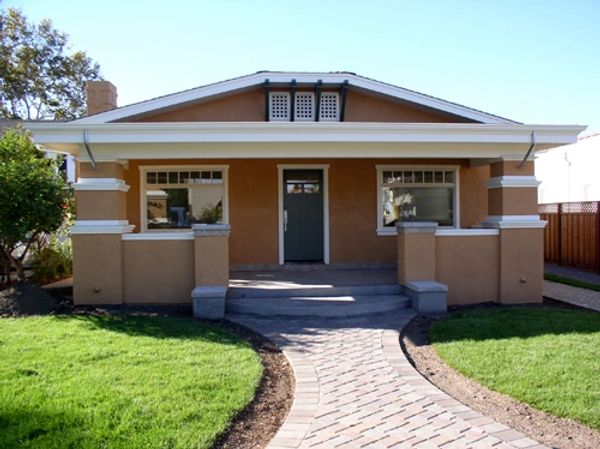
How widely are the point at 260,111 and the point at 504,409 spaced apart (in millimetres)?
8282

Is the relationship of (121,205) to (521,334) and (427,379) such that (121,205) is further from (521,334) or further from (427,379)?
(521,334)

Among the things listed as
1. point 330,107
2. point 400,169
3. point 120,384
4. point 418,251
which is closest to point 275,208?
point 330,107

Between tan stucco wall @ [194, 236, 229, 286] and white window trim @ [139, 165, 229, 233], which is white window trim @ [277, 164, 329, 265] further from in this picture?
tan stucco wall @ [194, 236, 229, 286]

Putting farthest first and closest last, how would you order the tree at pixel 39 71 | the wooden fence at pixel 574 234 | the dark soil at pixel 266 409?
the tree at pixel 39 71
the wooden fence at pixel 574 234
the dark soil at pixel 266 409

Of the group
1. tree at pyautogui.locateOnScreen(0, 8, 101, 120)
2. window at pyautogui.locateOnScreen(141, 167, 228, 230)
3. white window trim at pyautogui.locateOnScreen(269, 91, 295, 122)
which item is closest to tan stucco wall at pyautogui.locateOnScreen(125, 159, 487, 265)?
window at pyautogui.locateOnScreen(141, 167, 228, 230)

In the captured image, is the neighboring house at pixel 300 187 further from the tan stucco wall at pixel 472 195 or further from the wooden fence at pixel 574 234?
the wooden fence at pixel 574 234

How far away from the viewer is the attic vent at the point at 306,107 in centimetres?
1131

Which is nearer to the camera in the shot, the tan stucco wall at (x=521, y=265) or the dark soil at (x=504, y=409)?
the dark soil at (x=504, y=409)

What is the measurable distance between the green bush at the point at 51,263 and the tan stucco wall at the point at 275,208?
209 centimetres

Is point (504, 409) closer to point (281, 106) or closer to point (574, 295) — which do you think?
point (574, 295)

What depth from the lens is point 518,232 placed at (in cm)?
944

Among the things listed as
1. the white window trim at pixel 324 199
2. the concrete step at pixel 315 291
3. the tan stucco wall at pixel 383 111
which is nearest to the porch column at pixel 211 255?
the concrete step at pixel 315 291

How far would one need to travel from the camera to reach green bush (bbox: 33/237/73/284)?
11.8 metres

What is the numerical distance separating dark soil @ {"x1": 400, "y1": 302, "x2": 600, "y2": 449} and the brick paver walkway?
4.76 metres
